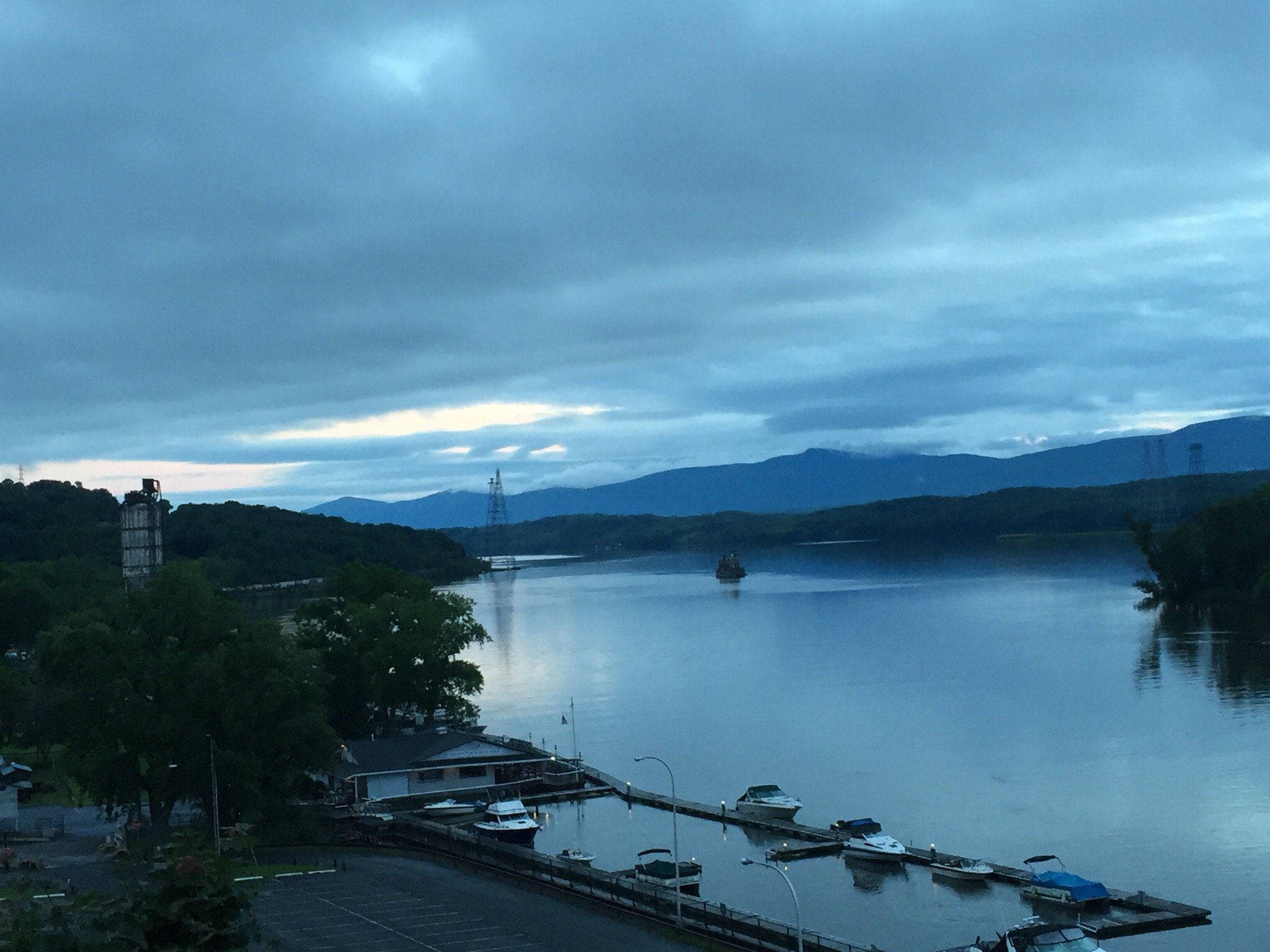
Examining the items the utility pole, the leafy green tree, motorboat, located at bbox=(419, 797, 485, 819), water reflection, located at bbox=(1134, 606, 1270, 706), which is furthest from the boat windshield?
the leafy green tree

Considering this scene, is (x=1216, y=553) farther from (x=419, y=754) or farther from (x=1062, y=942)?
(x=1062, y=942)

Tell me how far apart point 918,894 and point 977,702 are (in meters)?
37.5

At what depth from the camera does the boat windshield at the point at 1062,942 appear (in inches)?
1379

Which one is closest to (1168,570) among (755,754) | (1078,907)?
(755,754)

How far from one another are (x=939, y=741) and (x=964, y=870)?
24.6 meters

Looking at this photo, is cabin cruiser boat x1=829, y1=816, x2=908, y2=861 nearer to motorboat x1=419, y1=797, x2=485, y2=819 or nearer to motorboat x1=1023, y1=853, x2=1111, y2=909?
motorboat x1=1023, y1=853, x2=1111, y2=909

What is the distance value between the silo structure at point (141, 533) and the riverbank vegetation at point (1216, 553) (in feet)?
299

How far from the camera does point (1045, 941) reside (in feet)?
115

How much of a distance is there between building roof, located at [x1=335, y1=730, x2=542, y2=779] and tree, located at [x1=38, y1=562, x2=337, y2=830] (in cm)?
940

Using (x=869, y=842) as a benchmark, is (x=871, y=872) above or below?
below

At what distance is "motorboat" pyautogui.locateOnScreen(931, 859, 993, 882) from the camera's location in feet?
143

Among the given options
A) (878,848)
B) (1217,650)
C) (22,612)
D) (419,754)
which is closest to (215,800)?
(419,754)

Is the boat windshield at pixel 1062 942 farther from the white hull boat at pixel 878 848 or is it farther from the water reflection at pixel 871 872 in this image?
the white hull boat at pixel 878 848

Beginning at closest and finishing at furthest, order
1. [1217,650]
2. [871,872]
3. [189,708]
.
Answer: [871,872], [189,708], [1217,650]
